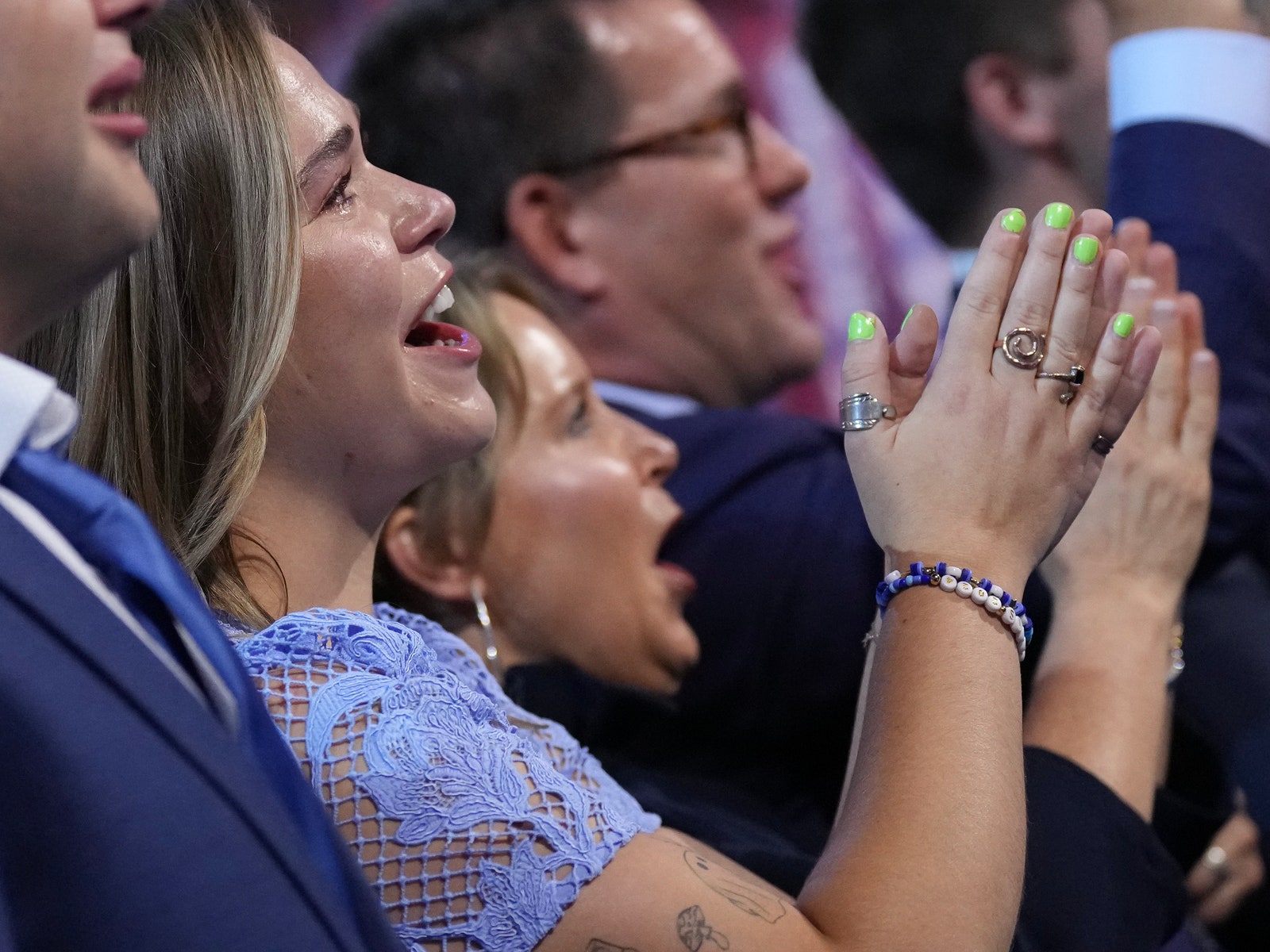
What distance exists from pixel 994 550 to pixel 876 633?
0.10 meters

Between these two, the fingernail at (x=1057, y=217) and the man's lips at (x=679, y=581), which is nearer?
the fingernail at (x=1057, y=217)

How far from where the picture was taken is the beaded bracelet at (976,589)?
0.90m

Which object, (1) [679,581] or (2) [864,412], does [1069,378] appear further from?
(1) [679,581]

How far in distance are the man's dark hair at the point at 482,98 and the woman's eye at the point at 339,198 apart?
1095 millimetres

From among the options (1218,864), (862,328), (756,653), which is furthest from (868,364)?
(1218,864)

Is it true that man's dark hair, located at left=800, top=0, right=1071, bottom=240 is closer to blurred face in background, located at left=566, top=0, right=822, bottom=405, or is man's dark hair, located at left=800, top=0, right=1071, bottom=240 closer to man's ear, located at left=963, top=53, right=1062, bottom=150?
man's ear, located at left=963, top=53, right=1062, bottom=150

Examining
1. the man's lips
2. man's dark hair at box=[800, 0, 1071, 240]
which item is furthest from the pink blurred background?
the man's lips

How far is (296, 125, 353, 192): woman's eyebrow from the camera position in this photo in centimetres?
99

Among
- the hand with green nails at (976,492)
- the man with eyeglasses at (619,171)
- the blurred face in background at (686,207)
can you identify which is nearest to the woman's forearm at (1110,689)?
the hand with green nails at (976,492)

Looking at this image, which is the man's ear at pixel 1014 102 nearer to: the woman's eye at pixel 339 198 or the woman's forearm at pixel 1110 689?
the woman's forearm at pixel 1110 689

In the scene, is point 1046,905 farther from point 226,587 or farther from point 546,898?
point 226,587

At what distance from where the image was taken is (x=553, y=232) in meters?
2.16

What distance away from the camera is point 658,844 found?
0.86 metres

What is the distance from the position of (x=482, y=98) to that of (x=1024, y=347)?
1321 mm
